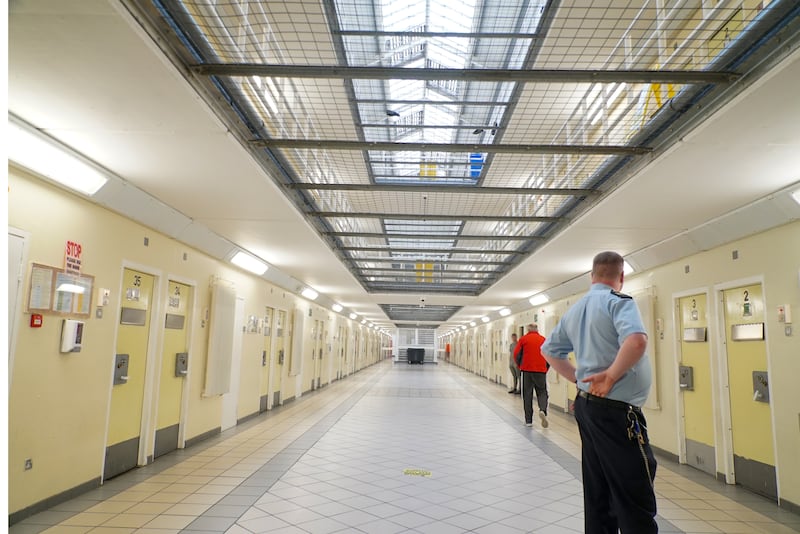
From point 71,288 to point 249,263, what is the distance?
3613mm

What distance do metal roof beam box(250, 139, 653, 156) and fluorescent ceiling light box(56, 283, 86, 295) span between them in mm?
1762

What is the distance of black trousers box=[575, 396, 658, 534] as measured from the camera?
1.96 m

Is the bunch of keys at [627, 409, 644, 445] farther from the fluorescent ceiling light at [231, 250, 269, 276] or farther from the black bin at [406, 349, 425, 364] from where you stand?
the black bin at [406, 349, 425, 364]

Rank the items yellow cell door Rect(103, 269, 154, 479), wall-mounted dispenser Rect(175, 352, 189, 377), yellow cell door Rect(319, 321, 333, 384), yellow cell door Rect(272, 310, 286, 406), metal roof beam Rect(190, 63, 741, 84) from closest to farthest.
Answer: metal roof beam Rect(190, 63, 741, 84) → yellow cell door Rect(103, 269, 154, 479) → wall-mounted dispenser Rect(175, 352, 189, 377) → yellow cell door Rect(272, 310, 286, 406) → yellow cell door Rect(319, 321, 333, 384)

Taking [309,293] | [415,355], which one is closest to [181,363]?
[309,293]

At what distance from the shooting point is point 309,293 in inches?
460

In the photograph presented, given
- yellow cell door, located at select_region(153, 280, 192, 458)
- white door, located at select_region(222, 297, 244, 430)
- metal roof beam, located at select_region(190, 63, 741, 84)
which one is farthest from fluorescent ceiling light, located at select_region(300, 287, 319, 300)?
metal roof beam, located at select_region(190, 63, 741, 84)

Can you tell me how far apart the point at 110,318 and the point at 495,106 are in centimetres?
374

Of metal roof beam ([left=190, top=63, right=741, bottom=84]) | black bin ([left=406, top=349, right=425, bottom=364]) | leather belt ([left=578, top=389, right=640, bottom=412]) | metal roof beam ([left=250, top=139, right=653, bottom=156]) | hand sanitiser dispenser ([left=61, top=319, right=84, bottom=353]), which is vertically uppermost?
metal roof beam ([left=190, top=63, right=741, bottom=84])

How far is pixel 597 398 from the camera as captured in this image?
2135 mm

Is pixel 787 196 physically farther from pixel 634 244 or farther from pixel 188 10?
pixel 188 10

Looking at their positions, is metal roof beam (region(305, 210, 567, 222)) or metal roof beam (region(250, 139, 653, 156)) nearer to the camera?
metal roof beam (region(250, 139, 653, 156))

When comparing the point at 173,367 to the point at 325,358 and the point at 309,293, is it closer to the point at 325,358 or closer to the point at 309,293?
the point at 309,293

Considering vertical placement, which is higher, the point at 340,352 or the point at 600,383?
the point at 600,383
